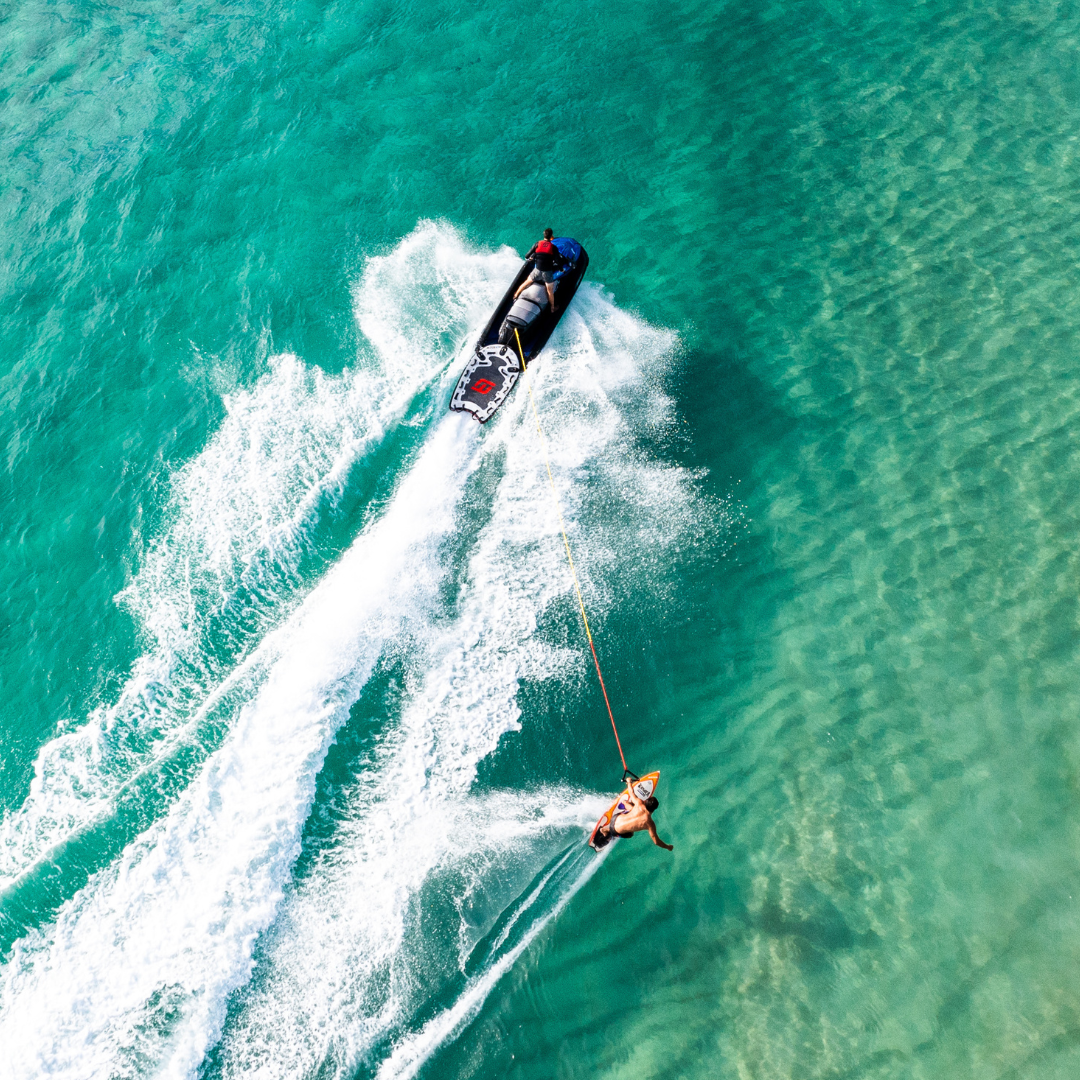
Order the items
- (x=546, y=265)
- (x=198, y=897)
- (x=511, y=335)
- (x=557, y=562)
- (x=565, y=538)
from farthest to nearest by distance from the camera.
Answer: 1. (x=546, y=265)
2. (x=511, y=335)
3. (x=565, y=538)
4. (x=557, y=562)
5. (x=198, y=897)

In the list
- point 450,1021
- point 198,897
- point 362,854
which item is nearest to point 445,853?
point 362,854

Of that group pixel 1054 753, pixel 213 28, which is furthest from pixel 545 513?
pixel 213 28

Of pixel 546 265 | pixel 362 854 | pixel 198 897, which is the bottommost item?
pixel 362 854

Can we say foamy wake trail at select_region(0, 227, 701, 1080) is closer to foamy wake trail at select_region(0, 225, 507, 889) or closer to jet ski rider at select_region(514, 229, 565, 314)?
foamy wake trail at select_region(0, 225, 507, 889)

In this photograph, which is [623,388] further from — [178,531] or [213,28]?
[213,28]

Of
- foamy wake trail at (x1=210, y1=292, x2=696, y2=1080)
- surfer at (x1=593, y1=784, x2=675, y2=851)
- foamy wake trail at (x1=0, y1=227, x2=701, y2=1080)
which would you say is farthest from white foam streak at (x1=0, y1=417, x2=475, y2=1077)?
surfer at (x1=593, y1=784, x2=675, y2=851)

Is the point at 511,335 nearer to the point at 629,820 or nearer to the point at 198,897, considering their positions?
the point at 629,820
